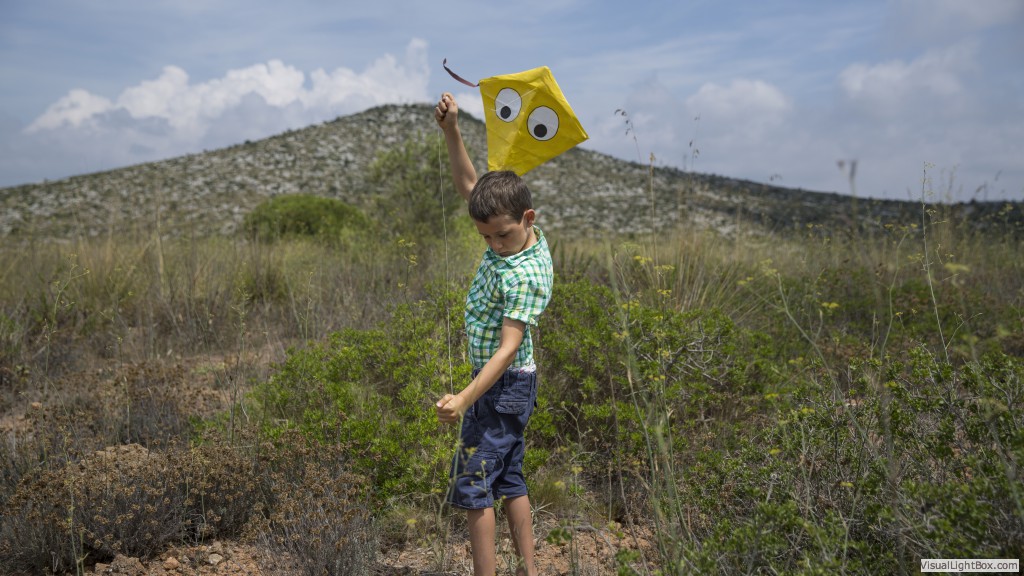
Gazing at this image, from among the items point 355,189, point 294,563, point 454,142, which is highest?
point 355,189

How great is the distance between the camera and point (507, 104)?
2906 mm

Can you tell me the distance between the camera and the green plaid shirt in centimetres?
241

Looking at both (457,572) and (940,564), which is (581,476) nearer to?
(457,572)

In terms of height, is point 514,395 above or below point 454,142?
below

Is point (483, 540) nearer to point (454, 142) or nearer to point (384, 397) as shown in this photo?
point (384, 397)

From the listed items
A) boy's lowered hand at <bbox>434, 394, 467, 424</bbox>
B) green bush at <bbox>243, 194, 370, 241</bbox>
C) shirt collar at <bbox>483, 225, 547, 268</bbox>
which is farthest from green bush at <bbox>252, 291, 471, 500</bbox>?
green bush at <bbox>243, 194, 370, 241</bbox>

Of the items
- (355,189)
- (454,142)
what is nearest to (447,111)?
(454,142)

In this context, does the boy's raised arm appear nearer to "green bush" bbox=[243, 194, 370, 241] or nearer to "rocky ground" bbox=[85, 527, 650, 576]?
"rocky ground" bbox=[85, 527, 650, 576]

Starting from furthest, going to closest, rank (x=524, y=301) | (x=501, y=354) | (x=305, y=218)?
1. (x=305, y=218)
2. (x=524, y=301)
3. (x=501, y=354)

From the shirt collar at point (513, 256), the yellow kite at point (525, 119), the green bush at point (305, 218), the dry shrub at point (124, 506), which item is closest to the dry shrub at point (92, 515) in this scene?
the dry shrub at point (124, 506)

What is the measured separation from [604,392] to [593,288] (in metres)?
0.66

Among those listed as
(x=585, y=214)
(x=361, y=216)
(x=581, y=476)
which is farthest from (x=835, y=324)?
(x=585, y=214)

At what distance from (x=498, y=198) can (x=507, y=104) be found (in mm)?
673

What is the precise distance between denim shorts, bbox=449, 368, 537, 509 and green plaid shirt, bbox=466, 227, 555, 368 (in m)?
0.10
